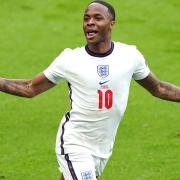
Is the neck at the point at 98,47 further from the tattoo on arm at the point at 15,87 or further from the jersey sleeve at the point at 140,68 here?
the tattoo on arm at the point at 15,87

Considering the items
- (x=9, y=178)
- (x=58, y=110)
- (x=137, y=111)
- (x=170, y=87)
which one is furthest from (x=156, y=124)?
(x=170, y=87)

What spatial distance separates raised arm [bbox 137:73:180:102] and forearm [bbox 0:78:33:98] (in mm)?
1182

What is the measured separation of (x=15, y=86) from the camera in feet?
31.6

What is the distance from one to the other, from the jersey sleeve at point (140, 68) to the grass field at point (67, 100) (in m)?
3.29

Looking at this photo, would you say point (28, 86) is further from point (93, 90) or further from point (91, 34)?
point (91, 34)

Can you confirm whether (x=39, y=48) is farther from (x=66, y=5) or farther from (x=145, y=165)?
(x=145, y=165)

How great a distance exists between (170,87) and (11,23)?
13318mm

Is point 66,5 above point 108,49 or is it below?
below

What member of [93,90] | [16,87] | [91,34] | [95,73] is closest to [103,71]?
[95,73]

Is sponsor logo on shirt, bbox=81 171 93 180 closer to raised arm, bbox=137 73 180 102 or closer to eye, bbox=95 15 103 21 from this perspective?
raised arm, bbox=137 73 180 102

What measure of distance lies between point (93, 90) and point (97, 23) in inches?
26.1

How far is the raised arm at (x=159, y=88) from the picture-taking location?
987 centimetres

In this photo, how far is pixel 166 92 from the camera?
394 inches

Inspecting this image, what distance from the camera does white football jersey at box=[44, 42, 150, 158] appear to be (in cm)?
925
